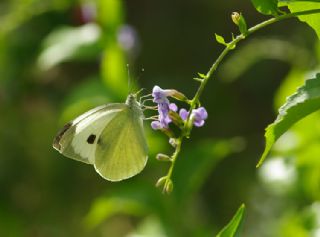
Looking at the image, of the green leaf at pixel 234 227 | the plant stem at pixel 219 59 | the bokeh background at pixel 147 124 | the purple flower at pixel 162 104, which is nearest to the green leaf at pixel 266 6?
the plant stem at pixel 219 59

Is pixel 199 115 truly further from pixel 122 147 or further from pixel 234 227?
pixel 122 147

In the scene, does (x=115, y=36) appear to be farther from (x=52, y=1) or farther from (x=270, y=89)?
(x=270, y=89)

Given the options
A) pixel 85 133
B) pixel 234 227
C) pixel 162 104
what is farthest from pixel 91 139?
pixel 234 227

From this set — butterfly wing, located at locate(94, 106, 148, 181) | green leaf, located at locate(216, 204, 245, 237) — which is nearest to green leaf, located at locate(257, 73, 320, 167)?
green leaf, located at locate(216, 204, 245, 237)

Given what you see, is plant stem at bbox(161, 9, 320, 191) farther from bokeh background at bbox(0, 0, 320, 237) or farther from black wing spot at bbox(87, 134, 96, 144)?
bokeh background at bbox(0, 0, 320, 237)

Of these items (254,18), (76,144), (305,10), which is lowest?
(254,18)

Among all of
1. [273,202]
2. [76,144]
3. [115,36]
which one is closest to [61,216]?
[273,202]
